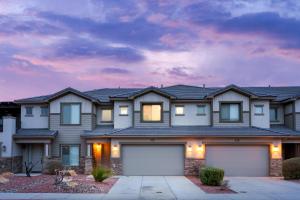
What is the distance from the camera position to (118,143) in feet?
105

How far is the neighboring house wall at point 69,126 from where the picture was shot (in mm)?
34156

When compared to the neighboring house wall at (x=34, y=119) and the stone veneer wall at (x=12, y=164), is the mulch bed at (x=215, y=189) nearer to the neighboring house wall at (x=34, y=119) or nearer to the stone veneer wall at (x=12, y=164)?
the stone veneer wall at (x=12, y=164)

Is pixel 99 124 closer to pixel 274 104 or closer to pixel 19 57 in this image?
pixel 19 57

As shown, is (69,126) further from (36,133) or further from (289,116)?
(289,116)

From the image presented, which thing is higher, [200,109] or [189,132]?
[200,109]

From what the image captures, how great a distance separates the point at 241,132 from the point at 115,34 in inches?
417

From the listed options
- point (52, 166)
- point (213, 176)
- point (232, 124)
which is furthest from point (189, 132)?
point (52, 166)

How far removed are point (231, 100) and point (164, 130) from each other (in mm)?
5266

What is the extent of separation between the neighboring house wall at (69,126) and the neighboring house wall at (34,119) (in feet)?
3.70

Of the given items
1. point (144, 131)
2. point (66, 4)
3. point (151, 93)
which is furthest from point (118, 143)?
point (66, 4)

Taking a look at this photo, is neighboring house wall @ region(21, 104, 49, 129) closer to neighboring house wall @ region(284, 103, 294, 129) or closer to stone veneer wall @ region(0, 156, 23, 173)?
stone veneer wall @ region(0, 156, 23, 173)

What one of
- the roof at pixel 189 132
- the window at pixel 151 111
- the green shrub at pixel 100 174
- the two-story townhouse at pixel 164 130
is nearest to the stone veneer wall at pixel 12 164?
the two-story townhouse at pixel 164 130

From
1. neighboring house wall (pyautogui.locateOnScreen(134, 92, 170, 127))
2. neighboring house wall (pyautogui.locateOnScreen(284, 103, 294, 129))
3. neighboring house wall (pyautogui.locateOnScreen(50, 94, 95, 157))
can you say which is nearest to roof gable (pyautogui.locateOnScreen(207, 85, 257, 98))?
neighboring house wall (pyautogui.locateOnScreen(134, 92, 170, 127))

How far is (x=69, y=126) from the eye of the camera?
34312 mm
